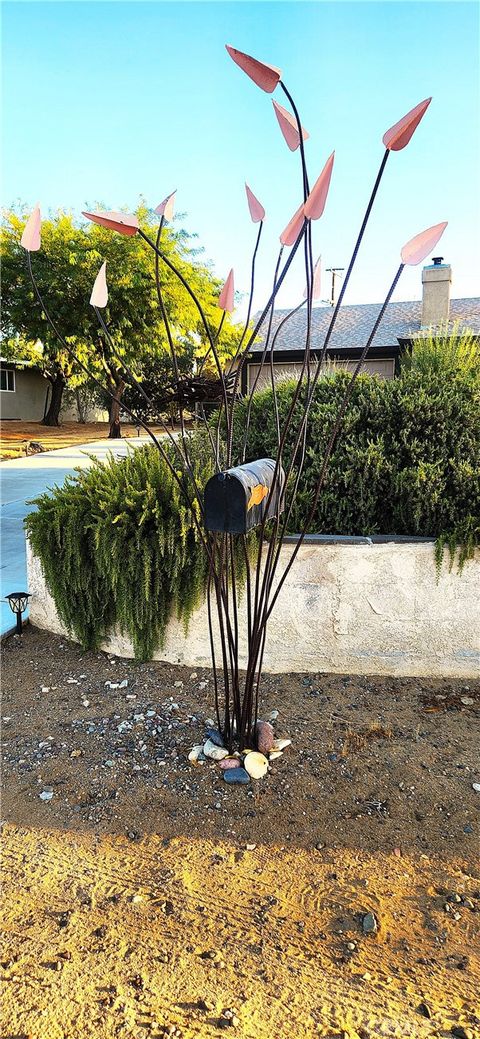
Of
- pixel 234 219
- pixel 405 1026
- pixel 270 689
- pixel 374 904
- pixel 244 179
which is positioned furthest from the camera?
pixel 270 689

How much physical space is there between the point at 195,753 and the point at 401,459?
1992 millimetres

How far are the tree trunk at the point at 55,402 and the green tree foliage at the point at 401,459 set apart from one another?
19.8 metres

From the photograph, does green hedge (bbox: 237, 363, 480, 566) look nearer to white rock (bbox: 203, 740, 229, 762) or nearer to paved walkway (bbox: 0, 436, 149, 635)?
paved walkway (bbox: 0, 436, 149, 635)

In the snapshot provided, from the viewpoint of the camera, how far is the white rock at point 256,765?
2328 mm

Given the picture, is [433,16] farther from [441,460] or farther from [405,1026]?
[405,1026]

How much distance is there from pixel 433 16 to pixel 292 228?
1.96 meters

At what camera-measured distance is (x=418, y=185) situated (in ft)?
8.07

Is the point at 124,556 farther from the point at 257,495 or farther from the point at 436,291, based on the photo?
the point at 436,291

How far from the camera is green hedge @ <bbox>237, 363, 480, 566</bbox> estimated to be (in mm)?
3342

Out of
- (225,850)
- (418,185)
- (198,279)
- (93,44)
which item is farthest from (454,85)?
(198,279)

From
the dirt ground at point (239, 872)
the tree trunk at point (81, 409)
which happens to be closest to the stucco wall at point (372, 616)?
the dirt ground at point (239, 872)

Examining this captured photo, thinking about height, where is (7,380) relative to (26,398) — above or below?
above

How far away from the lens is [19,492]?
26.8 feet

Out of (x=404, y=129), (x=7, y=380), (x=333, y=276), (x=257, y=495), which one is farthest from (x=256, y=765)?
(x=7, y=380)
